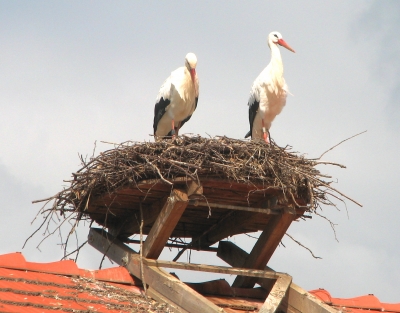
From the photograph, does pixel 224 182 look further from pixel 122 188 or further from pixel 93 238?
pixel 93 238

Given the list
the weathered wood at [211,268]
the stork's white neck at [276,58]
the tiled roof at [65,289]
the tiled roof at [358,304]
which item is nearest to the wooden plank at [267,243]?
the weathered wood at [211,268]

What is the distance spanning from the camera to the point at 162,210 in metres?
6.23

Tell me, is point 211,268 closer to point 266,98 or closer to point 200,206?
point 200,206

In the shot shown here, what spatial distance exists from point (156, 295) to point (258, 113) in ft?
15.2

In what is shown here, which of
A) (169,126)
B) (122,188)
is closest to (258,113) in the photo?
(169,126)

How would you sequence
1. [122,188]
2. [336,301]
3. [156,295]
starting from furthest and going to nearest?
[336,301] → [122,188] → [156,295]

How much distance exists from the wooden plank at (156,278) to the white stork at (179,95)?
10.4 ft

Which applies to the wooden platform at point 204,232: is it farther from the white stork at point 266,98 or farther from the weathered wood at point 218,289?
the white stork at point 266,98

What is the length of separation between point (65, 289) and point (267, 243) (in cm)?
176

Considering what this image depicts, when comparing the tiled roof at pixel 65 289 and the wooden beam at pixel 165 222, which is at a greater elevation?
the wooden beam at pixel 165 222

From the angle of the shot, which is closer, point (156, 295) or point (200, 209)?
point (156, 295)

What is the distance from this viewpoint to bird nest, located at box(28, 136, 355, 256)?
246 inches

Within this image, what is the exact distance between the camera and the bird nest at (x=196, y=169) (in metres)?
6.26

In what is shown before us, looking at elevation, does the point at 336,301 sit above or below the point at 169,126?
below
